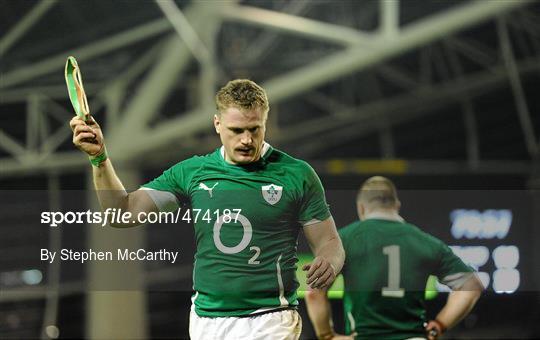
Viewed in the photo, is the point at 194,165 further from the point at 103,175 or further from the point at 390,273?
the point at 390,273

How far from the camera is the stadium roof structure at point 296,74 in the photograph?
5961mm

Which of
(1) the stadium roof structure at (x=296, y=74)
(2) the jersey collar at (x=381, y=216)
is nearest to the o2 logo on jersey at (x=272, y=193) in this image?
(2) the jersey collar at (x=381, y=216)

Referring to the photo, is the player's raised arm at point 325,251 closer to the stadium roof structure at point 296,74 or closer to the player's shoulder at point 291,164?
the player's shoulder at point 291,164

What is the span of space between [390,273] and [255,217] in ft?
4.12

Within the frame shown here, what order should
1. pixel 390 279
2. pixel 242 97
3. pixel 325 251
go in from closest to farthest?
pixel 242 97
pixel 325 251
pixel 390 279

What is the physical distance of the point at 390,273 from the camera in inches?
201

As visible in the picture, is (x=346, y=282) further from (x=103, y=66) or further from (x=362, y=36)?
(x=103, y=66)

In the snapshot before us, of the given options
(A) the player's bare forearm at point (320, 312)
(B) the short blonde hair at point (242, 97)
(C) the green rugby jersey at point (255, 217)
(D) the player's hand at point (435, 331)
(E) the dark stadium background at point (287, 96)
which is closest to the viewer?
(B) the short blonde hair at point (242, 97)

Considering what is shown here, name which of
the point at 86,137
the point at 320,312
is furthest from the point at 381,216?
the point at 86,137

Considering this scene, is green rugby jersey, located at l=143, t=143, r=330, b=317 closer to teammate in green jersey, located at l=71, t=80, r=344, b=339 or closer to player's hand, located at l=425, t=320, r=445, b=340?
teammate in green jersey, located at l=71, t=80, r=344, b=339

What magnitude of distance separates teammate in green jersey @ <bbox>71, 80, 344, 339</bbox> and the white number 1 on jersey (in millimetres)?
983

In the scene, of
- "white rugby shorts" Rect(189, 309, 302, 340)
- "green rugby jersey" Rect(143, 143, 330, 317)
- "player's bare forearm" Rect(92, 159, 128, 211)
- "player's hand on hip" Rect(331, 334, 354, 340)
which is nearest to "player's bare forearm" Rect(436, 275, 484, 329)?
"player's hand on hip" Rect(331, 334, 354, 340)

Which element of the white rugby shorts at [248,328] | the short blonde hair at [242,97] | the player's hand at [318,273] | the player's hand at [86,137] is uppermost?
the short blonde hair at [242,97]

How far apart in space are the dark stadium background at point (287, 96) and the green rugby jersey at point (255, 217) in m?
1.51
